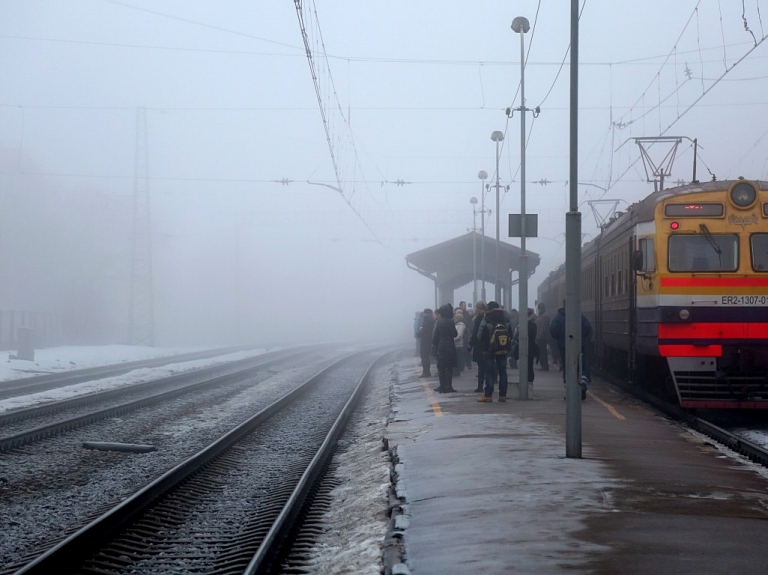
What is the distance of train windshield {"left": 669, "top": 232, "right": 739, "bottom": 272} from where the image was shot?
14.3 m

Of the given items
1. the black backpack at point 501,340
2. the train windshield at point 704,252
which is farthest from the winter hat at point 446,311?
the train windshield at point 704,252

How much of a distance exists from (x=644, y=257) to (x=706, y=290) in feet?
3.98

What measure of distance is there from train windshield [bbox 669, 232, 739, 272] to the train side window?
289 mm

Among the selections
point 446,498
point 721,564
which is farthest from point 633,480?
point 721,564

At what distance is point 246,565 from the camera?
6727 millimetres

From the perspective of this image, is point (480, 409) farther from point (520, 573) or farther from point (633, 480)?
point (520, 573)

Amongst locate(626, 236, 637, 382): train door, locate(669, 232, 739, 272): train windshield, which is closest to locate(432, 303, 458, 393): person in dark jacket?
locate(626, 236, 637, 382): train door

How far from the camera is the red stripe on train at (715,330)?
45.4 ft

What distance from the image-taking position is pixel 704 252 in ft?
47.3

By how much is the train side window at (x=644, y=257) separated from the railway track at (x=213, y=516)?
5.11 metres

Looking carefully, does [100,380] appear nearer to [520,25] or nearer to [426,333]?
[426,333]

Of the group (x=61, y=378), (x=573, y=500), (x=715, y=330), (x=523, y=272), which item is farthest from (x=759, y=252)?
(x=61, y=378)

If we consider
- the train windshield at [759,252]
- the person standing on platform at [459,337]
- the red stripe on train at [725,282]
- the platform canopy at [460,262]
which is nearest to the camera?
the red stripe on train at [725,282]

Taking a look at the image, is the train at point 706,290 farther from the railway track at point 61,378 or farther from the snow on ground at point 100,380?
the railway track at point 61,378
